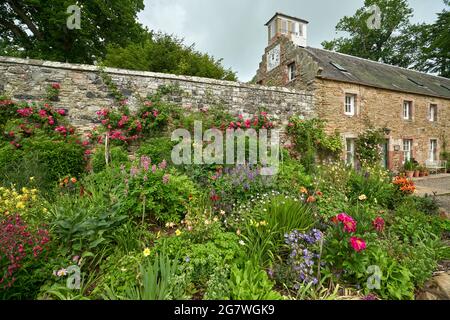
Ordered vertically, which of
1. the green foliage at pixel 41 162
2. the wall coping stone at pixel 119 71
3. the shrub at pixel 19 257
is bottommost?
the shrub at pixel 19 257

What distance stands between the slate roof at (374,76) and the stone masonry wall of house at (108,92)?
3.56 meters

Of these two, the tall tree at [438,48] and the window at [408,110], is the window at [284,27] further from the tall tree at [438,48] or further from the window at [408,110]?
the tall tree at [438,48]

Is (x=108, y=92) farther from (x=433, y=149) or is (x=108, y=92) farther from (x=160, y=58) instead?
(x=433, y=149)

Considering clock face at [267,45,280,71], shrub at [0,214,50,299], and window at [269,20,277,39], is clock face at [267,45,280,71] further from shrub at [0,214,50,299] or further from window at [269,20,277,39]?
shrub at [0,214,50,299]

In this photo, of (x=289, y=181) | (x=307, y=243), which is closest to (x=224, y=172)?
(x=289, y=181)

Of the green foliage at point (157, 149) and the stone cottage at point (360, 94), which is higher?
the stone cottage at point (360, 94)

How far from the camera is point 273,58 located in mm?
12414

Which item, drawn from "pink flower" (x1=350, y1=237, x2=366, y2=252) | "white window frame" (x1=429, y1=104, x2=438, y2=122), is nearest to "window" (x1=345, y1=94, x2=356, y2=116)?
"white window frame" (x1=429, y1=104, x2=438, y2=122)

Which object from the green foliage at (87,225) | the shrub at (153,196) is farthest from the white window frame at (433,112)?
the green foliage at (87,225)

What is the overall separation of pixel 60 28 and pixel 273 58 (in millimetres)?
11865

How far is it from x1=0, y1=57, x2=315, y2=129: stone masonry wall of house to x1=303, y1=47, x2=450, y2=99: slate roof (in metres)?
3.56

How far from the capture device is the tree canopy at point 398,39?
22.2 m

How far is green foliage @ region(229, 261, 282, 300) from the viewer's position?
76.4 inches

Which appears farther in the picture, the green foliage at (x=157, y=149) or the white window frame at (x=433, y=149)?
the white window frame at (x=433, y=149)
